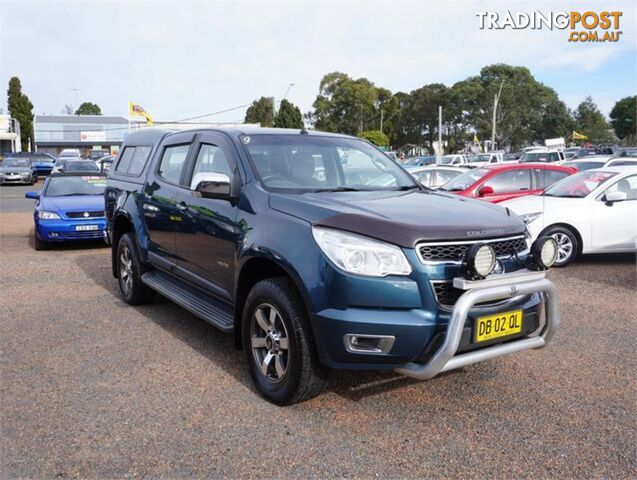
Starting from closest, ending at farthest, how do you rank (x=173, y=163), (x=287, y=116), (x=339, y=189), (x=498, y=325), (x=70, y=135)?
(x=498, y=325)
(x=339, y=189)
(x=173, y=163)
(x=287, y=116)
(x=70, y=135)

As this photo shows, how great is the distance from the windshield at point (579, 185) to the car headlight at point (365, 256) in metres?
6.32

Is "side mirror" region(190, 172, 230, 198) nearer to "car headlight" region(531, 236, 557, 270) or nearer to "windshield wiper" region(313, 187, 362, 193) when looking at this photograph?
"windshield wiper" region(313, 187, 362, 193)

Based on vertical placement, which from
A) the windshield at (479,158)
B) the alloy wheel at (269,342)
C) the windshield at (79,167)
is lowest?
the alloy wheel at (269,342)

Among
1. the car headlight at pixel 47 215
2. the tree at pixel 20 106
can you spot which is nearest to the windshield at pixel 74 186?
the car headlight at pixel 47 215

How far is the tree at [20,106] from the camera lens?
236 feet

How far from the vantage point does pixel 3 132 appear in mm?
67375

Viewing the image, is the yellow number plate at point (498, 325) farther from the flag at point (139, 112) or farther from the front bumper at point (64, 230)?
the flag at point (139, 112)

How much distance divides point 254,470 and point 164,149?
3635mm

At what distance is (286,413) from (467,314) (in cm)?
132

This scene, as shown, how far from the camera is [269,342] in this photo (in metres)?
3.74

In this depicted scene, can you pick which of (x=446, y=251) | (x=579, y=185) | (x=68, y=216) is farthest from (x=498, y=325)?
(x=68, y=216)

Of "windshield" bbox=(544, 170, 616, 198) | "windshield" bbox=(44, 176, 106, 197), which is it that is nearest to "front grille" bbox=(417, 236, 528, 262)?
"windshield" bbox=(544, 170, 616, 198)

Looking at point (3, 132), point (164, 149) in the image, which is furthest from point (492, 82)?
point (164, 149)

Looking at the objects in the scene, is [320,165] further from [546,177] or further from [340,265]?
[546,177]
